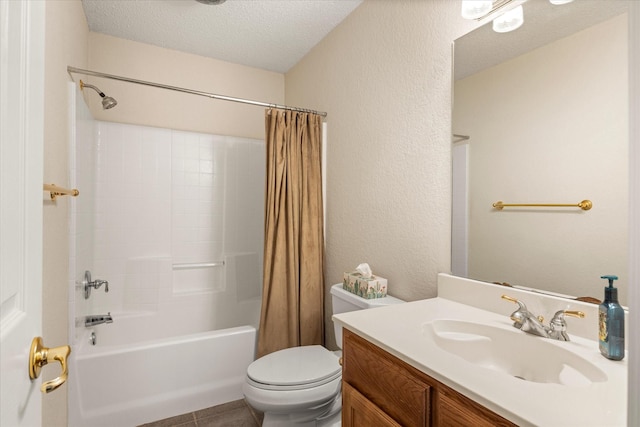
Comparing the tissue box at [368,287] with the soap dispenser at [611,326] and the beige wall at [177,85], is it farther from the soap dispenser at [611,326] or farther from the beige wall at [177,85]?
the beige wall at [177,85]

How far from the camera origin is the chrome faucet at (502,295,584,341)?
36.5 inches

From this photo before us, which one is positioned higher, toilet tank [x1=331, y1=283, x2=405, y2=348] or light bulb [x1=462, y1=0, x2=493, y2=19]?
light bulb [x1=462, y1=0, x2=493, y2=19]

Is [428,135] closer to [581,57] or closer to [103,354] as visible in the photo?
[581,57]

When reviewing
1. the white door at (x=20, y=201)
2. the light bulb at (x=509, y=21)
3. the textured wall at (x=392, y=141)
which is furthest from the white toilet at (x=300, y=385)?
the light bulb at (x=509, y=21)

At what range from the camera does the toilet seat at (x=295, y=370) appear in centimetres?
142

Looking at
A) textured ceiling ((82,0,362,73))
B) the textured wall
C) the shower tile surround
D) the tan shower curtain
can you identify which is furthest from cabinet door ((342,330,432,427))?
textured ceiling ((82,0,362,73))

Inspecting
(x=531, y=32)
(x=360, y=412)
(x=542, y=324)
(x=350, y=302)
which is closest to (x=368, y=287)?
(x=350, y=302)

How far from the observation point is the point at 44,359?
53 cm

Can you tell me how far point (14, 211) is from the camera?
45 cm

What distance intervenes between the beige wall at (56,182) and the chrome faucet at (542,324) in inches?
63.6

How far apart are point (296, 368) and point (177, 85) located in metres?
2.30

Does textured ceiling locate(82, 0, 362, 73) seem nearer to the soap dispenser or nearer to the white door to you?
the white door

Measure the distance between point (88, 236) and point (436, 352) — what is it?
7.18ft

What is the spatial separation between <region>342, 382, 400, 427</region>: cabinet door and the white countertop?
0.19 m
